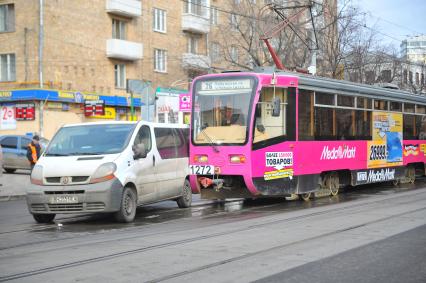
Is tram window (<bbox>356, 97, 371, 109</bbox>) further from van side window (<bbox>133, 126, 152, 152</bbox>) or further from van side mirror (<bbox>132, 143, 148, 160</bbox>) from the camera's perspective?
van side mirror (<bbox>132, 143, 148, 160</bbox>)

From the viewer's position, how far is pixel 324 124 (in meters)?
16.2

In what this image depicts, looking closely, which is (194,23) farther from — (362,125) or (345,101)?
(345,101)

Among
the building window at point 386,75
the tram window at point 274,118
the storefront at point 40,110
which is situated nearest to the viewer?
the tram window at point 274,118

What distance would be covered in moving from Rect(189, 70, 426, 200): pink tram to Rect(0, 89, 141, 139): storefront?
21.2 meters

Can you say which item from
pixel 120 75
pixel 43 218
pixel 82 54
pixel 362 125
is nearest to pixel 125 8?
pixel 120 75

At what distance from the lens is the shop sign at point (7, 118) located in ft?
116

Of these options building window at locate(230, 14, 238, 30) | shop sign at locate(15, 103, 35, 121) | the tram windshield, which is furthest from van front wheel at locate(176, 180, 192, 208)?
building window at locate(230, 14, 238, 30)

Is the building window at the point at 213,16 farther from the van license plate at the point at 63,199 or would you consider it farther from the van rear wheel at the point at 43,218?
the van license plate at the point at 63,199

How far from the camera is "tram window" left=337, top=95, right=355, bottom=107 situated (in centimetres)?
1700

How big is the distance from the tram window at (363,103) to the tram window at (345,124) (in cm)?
51

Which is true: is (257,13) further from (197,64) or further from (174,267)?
(174,267)

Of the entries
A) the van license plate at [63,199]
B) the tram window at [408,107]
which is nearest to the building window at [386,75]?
the tram window at [408,107]

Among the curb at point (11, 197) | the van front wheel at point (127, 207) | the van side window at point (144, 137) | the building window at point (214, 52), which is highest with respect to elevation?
the building window at point (214, 52)

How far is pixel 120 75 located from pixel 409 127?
22969 mm
